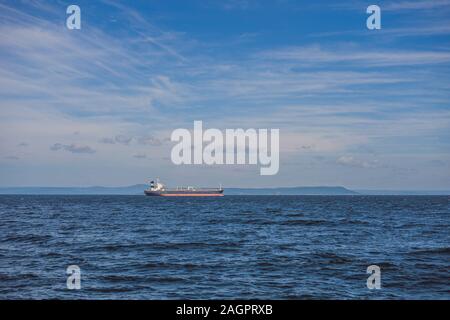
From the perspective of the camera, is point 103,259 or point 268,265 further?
point 103,259

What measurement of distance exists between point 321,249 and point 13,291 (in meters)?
21.9

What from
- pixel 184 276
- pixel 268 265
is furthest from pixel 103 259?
pixel 268 265

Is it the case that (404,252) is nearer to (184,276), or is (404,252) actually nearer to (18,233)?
(184,276)

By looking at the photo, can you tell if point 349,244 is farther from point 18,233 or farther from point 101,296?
point 18,233

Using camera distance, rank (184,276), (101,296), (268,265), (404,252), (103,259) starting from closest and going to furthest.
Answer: (101,296)
(184,276)
(268,265)
(103,259)
(404,252)

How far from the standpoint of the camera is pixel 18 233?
4291 cm
